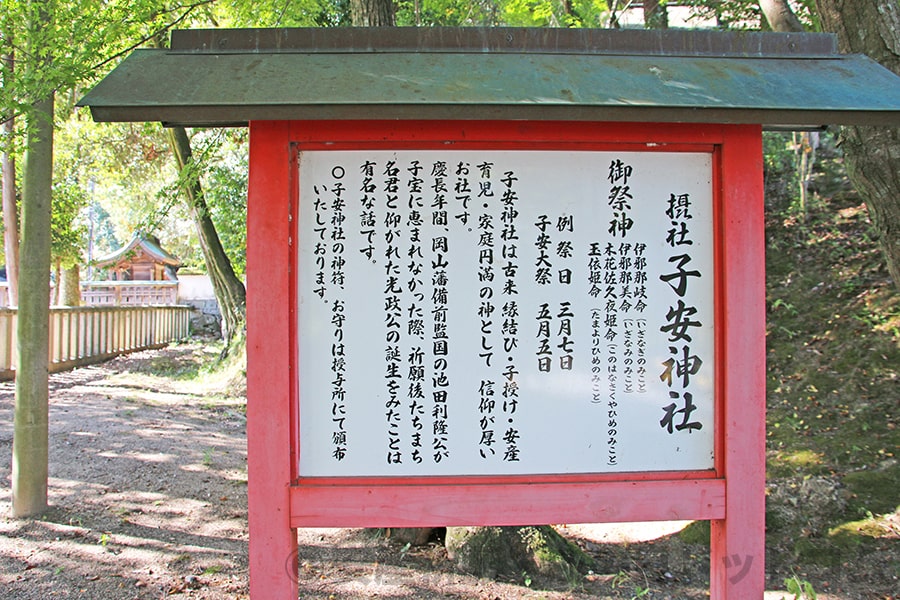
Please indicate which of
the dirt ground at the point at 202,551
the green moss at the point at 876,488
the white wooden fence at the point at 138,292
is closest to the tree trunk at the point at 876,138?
the green moss at the point at 876,488

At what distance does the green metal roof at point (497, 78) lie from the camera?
7.87ft

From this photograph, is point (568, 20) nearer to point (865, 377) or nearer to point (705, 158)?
point (865, 377)

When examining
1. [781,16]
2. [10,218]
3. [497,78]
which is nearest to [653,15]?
[781,16]

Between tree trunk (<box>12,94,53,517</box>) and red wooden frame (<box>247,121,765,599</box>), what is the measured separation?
261 centimetres

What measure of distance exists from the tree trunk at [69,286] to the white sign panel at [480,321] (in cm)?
1767

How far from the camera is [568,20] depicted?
8.27 metres

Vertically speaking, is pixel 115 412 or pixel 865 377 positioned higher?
pixel 865 377

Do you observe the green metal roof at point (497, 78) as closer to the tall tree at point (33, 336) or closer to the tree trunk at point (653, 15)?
the tall tree at point (33, 336)

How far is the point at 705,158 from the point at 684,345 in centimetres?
81

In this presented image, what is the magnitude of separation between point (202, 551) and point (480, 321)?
2735 mm

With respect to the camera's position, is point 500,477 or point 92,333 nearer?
point 500,477

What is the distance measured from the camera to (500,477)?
276 cm

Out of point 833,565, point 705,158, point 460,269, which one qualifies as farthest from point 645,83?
point 833,565

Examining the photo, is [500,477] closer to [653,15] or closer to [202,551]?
[202,551]
